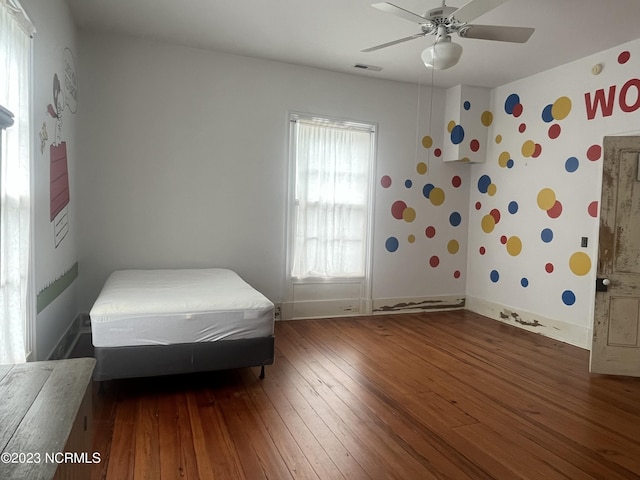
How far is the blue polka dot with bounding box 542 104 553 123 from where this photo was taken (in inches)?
182

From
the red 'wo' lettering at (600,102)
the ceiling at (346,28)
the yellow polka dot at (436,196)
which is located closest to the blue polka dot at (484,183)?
the yellow polka dot at (436,196)

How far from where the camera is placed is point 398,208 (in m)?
5.37

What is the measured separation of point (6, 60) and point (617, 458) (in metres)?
3.85

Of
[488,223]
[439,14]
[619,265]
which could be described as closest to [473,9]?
[439,14]

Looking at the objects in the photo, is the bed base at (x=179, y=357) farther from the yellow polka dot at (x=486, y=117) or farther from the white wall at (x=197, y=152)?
the yellow polka dot at (x=486, y=117)

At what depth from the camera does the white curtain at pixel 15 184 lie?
211 cm

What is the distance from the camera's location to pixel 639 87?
12.4 feet

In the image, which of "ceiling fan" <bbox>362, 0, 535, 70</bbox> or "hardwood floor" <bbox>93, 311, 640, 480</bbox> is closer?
"hardwood floor" <bbox>93, 311, 640, 480</bbox>

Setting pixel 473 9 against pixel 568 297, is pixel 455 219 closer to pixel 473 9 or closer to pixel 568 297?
pixel 568 297

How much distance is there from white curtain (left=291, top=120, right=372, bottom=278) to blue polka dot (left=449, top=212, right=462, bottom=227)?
1285 mm

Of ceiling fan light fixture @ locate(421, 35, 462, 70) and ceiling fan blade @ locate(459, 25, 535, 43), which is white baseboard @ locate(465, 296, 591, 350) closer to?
ceiling fan blade @ locate(459, 25, 535, 43)

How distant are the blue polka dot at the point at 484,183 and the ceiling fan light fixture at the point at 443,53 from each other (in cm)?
293

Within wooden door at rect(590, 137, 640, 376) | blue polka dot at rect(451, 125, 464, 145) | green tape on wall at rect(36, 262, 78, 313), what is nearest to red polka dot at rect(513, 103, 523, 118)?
blue polka dot at rect(451, 125, 464, 145)

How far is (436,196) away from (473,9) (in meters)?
3.22
